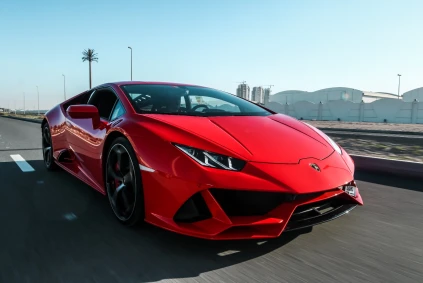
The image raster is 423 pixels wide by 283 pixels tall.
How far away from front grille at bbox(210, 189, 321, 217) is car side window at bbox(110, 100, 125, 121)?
1328 millimetres

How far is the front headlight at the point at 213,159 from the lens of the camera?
228cm

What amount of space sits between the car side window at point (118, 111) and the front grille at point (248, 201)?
1.33 m

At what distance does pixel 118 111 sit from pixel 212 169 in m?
1.35

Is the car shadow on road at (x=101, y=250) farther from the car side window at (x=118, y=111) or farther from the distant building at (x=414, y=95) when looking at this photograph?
the distant building at (x=414, y=95)

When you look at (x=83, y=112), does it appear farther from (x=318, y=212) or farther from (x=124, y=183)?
(x=318, y=212)

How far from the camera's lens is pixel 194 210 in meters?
2.26

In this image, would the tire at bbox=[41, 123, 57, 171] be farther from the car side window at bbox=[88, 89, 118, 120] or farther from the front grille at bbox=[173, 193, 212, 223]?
the front grille at bbox=[173, 193, 212, 223]

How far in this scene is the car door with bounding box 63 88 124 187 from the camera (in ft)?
10.7

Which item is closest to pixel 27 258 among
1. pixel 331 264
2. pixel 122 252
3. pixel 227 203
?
pixel 122 252

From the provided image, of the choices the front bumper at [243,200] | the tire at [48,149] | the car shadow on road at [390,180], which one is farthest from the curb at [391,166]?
the tire at [48,149]

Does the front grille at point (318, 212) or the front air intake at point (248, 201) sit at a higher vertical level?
the front air intake at point (248, 201)

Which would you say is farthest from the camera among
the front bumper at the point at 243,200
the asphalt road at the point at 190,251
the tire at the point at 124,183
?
the tire at the point at 124,183

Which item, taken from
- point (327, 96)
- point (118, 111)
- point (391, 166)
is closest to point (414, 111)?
point (327, 96)

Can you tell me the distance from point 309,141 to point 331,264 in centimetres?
102
